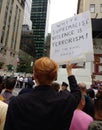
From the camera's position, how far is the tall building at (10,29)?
72.0m

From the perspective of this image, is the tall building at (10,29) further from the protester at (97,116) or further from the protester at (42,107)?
the protester at (42,107)

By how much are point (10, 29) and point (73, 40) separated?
241ft

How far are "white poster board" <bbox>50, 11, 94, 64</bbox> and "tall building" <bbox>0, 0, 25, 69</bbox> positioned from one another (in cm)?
6672

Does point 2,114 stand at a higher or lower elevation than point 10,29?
lower

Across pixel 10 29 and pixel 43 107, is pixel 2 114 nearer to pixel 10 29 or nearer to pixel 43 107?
pixel 43 107

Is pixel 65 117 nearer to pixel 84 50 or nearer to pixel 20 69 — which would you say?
pixel 84 50

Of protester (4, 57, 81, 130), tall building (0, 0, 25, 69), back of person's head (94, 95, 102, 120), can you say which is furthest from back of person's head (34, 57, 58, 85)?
tall building (0, 0, 25, 69)

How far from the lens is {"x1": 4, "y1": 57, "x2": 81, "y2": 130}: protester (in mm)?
2467

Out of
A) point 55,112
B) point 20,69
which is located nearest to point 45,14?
point 20,69

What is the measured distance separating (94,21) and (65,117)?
1029 centimetres

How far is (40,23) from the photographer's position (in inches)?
6693

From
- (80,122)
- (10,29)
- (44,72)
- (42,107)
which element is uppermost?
(10,29)

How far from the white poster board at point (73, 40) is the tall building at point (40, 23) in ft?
490

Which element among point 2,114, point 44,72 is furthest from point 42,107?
point 2,114
